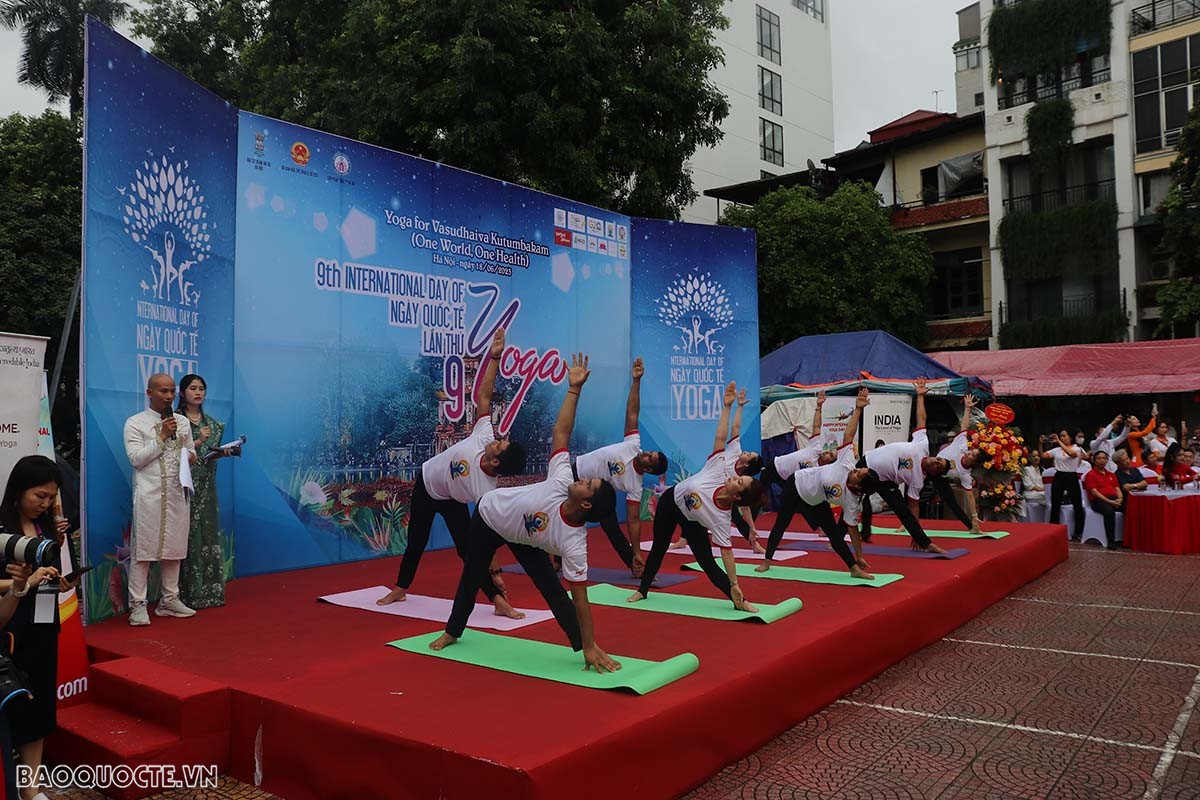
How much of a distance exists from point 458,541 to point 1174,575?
25.4 ft

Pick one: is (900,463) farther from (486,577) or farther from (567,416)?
(567,416)

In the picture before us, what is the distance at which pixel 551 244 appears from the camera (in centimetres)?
1120

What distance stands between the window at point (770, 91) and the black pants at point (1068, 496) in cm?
2284

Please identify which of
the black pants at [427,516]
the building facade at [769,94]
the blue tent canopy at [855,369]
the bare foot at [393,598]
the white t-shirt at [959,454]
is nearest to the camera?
the black pants at [427,516]

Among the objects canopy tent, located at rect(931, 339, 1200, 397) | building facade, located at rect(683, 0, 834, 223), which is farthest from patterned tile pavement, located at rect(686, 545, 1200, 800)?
building facade, located at rect(683, 0, 834, 223)

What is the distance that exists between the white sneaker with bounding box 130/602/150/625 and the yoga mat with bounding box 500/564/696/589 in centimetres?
290

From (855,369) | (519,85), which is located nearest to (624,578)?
(519,85)

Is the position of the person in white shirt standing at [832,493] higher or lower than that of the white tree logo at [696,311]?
lower

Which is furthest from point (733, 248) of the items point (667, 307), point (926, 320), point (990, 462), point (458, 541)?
point (926, 320)

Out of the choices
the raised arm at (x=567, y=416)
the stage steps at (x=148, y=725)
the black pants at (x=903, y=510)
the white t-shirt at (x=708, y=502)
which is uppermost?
the raised arm at (x=567, y=416)

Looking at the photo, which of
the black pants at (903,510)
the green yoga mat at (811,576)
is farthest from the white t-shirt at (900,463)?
the green yoga mat at (811,576)

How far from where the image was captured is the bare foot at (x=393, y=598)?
6.66 meters

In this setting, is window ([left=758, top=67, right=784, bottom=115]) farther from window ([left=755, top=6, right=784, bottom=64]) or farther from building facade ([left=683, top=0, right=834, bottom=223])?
window ([left=755, top=6, right=784, bottom=64])

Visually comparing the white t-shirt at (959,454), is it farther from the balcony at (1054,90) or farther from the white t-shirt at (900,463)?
the balcony at (1054,90)
